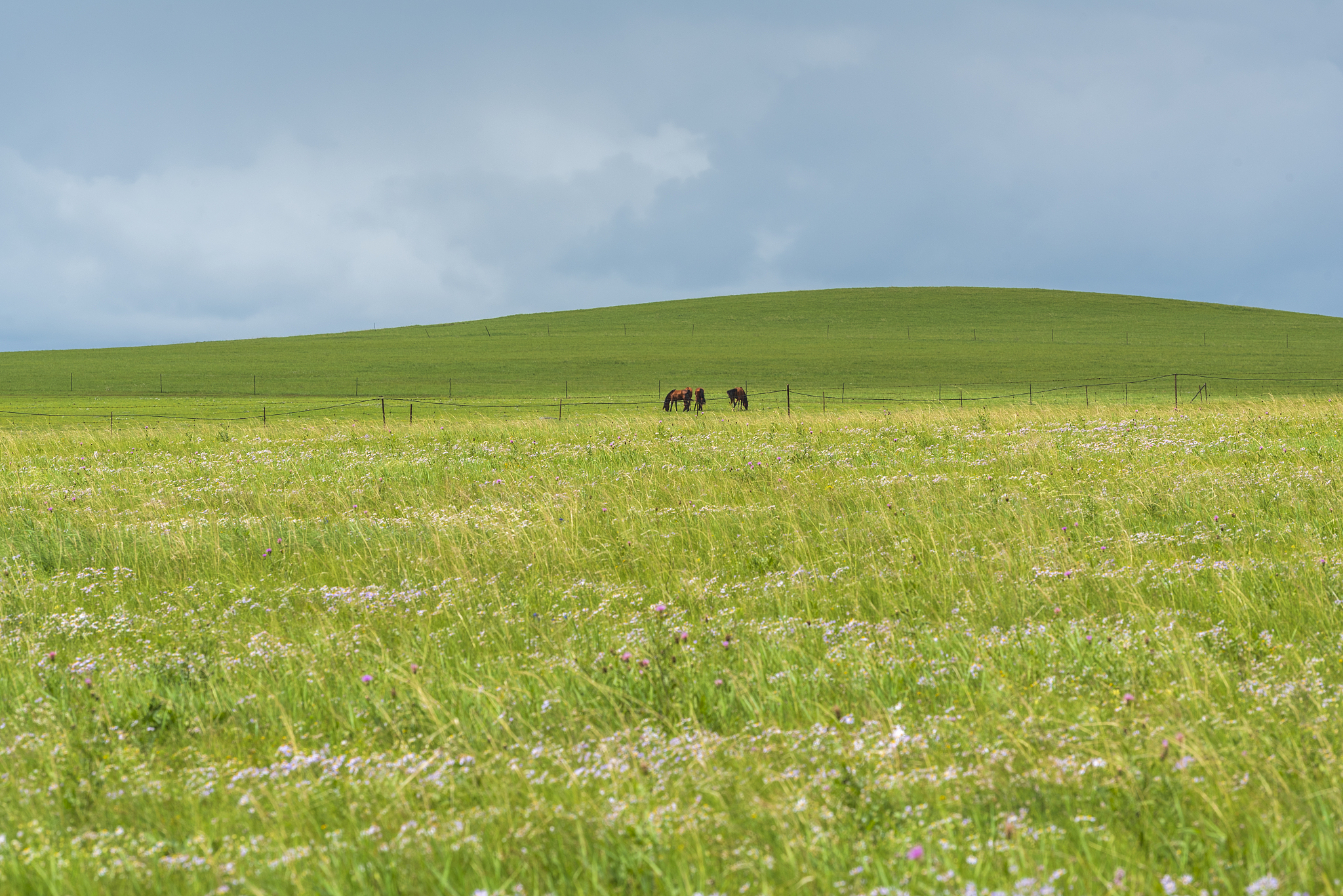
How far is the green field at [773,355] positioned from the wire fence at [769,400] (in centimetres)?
69

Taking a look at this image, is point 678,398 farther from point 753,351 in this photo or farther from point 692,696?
point 692,696

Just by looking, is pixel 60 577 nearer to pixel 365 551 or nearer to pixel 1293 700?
pixel 365 551

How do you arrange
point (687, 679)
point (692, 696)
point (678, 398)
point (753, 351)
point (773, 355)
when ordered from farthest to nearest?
point (753, 351) → point (773, 355) → point (678, 398) → point (687, 679) → point (692, 696)

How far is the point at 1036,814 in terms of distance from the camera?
3.17 m

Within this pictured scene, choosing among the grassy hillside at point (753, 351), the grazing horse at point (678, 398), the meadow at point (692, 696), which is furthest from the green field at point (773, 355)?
the meadow at point (692, 696)

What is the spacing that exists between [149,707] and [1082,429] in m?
17.6

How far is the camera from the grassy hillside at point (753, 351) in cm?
7175

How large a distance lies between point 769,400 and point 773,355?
99.2 feet

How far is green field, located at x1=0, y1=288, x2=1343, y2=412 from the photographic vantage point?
67812 mm

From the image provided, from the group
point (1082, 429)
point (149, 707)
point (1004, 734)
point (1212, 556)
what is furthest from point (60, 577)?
point (1082, 429)

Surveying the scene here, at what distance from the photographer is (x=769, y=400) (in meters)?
54.6

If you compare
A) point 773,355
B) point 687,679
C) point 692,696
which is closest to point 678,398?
point 773,355

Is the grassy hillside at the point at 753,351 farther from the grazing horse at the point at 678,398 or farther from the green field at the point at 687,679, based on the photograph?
the green field at the point at 687,679

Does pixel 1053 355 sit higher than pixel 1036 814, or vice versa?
pixel 1053 355
